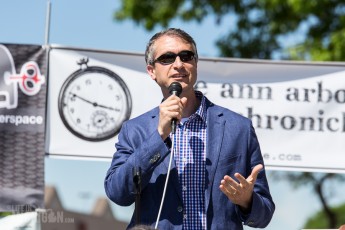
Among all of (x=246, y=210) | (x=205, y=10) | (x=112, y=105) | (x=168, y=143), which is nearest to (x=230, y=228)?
(x=246, y=210)

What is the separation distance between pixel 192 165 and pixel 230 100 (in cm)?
269

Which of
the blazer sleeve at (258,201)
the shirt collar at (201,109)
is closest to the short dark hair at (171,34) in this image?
the shirt collar at (201,109)

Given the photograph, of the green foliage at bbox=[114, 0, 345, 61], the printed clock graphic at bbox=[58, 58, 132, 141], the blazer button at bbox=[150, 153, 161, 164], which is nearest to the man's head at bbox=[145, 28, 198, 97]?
the blazer button at bbox=[150, 153, 161, 164]

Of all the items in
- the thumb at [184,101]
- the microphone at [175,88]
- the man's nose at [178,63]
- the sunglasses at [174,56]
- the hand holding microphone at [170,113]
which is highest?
the sunglasses at [174,56]

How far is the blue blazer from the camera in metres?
4.83

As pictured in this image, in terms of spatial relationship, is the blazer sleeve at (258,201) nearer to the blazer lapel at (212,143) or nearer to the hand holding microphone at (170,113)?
the blazer lapel at (212,143)

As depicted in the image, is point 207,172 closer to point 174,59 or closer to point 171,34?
point 174,59

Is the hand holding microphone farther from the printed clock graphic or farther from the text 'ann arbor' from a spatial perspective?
the text 'ann arbor'

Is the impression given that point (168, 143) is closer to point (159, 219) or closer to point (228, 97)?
point (159, 219)

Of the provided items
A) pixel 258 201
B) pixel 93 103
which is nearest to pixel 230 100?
pixel 93 103

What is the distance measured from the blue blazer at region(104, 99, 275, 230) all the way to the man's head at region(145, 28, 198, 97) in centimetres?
23

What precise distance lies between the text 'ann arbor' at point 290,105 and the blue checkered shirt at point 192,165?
8.44ft

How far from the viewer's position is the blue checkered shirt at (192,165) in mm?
4953

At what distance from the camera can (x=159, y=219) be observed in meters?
4.95
